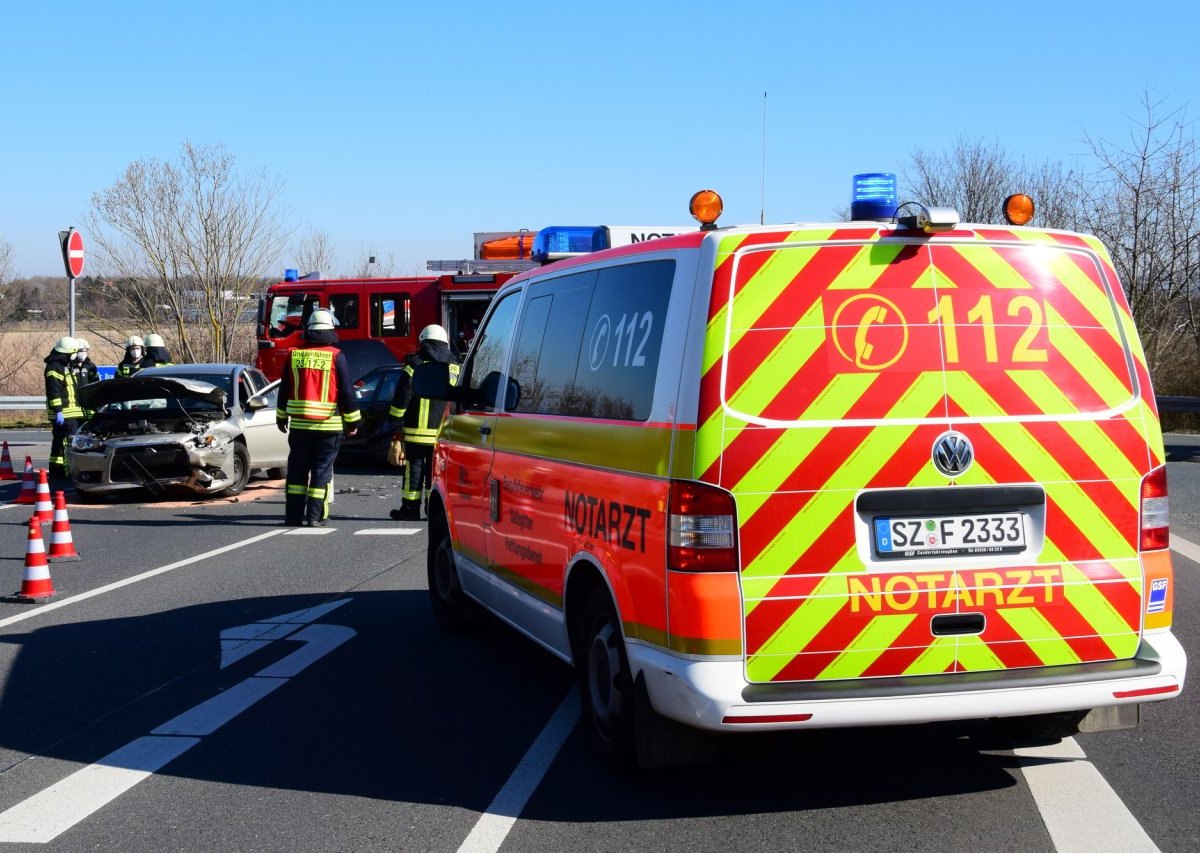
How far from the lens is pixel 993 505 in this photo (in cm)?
461

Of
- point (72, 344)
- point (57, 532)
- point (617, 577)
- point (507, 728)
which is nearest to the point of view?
point (617, 577)

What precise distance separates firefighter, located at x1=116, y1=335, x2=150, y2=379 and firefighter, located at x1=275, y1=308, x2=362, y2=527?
709 centimetres

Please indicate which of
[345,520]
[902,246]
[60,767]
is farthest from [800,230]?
[345,520]

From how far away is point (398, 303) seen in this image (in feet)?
84.4

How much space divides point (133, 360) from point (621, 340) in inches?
638

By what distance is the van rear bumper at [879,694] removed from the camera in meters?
4.42

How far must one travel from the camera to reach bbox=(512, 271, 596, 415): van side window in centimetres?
584

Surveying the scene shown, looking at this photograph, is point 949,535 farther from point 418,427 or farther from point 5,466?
point 5,466

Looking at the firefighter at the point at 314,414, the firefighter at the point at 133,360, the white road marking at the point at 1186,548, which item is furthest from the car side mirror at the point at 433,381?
the firefighter at the point at 133,360

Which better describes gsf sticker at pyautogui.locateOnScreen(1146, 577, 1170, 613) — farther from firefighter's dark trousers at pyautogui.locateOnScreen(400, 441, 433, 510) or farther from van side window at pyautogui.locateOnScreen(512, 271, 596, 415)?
firefighter's dark trousers at pyautogui.locateOnScreen(400, 441, 433, 510)

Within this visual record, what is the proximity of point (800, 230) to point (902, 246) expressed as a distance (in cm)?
36

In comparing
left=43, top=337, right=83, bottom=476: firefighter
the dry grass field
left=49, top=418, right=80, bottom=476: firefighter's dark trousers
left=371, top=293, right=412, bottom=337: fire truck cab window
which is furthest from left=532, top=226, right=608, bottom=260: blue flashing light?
the dry grass field

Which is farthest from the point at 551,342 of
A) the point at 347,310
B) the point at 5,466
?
the point at 347,310

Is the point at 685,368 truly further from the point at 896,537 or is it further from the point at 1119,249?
the point at 1119,249
